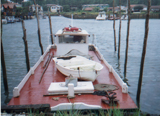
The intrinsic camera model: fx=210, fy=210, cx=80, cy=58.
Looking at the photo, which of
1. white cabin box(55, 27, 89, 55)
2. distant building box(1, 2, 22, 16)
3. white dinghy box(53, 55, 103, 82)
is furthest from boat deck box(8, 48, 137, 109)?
distant building box(1, 2, 22, 16)

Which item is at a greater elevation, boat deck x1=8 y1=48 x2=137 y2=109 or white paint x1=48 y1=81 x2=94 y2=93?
white paint x1=48 y1=81 x2=94 y2=93

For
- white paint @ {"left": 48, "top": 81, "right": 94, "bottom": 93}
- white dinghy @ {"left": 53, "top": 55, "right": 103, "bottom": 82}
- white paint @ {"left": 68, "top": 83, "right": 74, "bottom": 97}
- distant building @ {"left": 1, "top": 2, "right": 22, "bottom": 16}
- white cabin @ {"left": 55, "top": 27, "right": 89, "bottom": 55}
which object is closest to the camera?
white paint @ {"left": 68, "top": 83, "right": 74, "bottom": 97}

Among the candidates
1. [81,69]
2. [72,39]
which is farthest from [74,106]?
[72,39]

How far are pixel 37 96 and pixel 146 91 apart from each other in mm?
9500

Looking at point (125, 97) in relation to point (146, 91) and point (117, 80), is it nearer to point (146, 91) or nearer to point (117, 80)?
point (117, 80)

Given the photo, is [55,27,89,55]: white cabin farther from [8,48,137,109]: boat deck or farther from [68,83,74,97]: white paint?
[68,83,74,97]: white paint

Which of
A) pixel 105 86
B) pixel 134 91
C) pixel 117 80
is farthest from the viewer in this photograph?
pixel 134 91

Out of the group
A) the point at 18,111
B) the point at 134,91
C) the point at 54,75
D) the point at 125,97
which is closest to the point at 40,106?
the point at 18,111

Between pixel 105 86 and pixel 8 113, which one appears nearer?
pixel 8 113

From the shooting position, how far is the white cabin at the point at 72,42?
1719 cm

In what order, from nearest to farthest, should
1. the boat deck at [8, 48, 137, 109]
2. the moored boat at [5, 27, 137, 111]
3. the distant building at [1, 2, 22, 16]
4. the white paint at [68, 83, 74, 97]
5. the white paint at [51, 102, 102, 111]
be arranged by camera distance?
the white paint at [51, 102, 102, 111] → the moored boat at [5, 27, 137, 111] → the boat deck at [8, 48, 137, 109] → the white paint at [68, 83, 74, 97] → the distant building at [1, 2, 22, 16]

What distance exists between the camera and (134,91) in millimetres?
15961

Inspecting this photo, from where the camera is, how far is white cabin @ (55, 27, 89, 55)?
17.2 metres

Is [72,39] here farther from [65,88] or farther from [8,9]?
[8,9]
